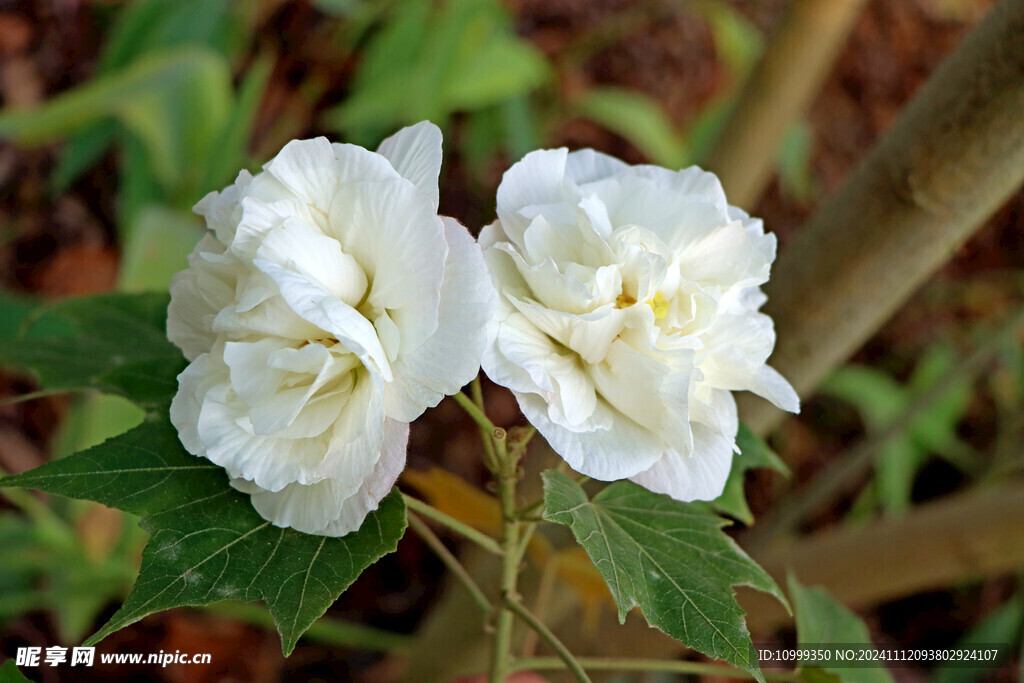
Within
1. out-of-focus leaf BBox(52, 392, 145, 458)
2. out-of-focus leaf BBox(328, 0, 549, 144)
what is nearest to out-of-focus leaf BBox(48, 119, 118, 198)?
out-of-focus leaf BBox(328, 0, 549, 144)

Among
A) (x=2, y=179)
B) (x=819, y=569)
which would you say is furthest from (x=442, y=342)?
(x=2, y=179)

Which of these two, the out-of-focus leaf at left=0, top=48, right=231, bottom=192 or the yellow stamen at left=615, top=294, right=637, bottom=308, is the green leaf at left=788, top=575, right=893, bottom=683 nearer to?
the yellow stamen at left=615, top=294, right=637, bottom=308

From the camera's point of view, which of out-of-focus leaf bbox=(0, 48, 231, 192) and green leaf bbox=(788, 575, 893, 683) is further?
out-of-focus leaf bbox=(0, 48, 231, 192)

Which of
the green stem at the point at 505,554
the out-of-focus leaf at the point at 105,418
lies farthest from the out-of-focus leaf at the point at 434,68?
the green stem at the point at 505,554

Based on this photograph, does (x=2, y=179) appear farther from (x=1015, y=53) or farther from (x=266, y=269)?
(x=1015, y=53)

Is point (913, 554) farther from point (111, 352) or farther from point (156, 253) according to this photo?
point (156, 253)

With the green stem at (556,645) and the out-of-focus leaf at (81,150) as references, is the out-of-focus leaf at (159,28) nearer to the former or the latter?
the out-of-focus leaf at (81,150)
